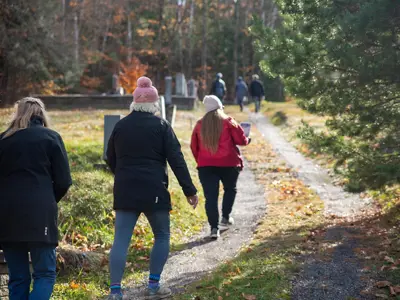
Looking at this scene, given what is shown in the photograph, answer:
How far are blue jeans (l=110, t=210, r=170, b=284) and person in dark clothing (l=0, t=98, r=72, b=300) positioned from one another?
2.85ft

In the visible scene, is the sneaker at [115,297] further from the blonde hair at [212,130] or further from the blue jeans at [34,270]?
the blonde hair at [212,130]

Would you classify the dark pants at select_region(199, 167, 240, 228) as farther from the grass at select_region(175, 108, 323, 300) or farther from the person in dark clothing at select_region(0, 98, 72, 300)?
the person in dark clothing at select_region(0, 98, 72, 300)

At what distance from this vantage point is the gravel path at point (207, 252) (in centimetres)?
680

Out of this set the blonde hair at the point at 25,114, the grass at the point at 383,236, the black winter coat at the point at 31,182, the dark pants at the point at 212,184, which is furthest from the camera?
the dark pants at the point at 212,184

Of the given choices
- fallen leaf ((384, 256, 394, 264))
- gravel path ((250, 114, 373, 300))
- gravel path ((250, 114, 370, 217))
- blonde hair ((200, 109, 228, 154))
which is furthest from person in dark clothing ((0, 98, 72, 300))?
gravel path ((250, 114, 370, 217))

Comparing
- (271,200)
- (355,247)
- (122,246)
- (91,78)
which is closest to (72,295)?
(122,246)

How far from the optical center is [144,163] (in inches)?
223

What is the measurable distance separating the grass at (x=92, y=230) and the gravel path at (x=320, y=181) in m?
2.25

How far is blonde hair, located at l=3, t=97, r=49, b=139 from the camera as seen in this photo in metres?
4.89

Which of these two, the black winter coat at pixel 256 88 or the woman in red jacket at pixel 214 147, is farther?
the black winter coat at pixel 256 88

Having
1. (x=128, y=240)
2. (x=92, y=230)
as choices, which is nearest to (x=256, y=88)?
(x=92, y=230)

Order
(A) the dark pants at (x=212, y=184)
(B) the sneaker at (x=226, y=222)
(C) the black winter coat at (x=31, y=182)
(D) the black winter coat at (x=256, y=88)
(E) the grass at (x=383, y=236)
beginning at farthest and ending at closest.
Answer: (D) the black winter coat at (x=256, y=88)
(B) the sneaker at (x=226, y=222)
(A) the dark pants at (x=212, y=184)
(E) the grass at (x=383, y=236)
(C) the black winter coat at (x=31, y=182)

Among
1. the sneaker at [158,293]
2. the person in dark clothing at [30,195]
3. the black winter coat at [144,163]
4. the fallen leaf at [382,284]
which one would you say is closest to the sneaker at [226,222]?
the sneaker at [158,293]

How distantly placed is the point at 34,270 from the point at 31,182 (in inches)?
26.4
